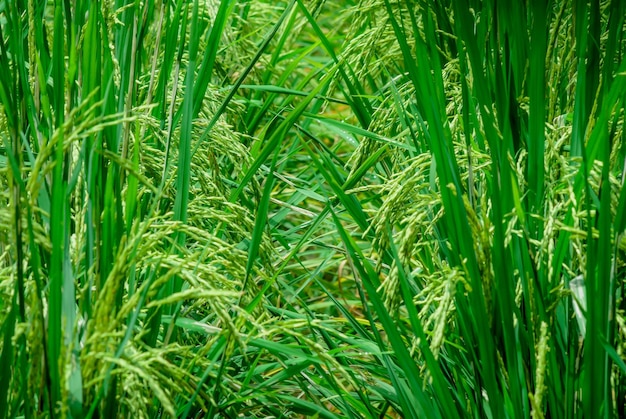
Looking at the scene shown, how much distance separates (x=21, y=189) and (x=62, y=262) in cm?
10

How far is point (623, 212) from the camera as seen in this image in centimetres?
123

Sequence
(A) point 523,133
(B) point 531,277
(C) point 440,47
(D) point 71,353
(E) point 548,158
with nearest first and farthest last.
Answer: (D) point 71,353 → (B) point 531,277 → (E) point 548,158 → (A) point 523,133 → (C) point 440,47

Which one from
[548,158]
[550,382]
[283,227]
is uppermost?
[548,158]

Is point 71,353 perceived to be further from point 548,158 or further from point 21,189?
point 548,158

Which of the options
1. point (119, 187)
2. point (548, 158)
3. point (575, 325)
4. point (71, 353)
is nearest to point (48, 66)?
point (119, 187)

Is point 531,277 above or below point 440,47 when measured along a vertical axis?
below

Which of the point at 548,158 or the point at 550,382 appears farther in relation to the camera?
the point at 548,158

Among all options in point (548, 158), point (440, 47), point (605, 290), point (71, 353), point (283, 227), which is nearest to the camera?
point (71, 353)

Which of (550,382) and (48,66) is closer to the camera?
(550,382)

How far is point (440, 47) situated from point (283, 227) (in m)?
0.74

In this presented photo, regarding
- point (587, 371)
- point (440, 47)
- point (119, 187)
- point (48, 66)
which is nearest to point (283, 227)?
point (440, 47)

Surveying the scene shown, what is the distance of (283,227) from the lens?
2.47m

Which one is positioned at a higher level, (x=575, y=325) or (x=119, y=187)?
(x=119, y=187)

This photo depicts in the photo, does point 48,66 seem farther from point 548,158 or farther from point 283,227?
point 283,227
